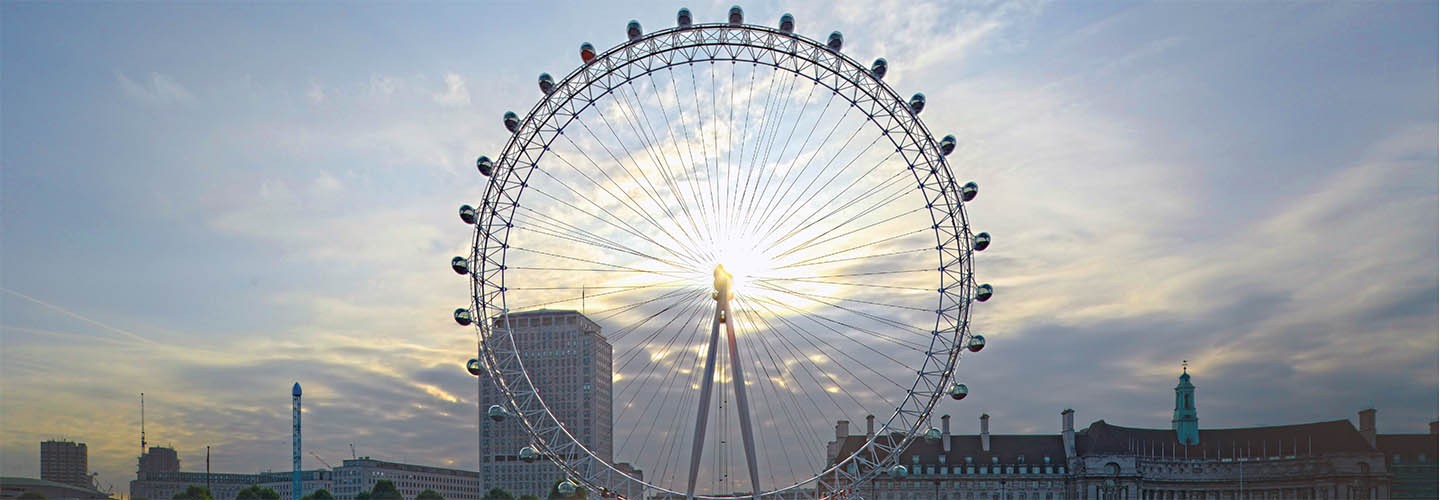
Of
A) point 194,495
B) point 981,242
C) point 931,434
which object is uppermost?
point 981,242

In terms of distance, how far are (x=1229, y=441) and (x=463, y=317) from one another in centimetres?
9839

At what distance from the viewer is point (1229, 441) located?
4906 inches

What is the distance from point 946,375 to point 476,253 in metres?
20.1

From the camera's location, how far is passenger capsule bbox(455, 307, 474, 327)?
5025cm

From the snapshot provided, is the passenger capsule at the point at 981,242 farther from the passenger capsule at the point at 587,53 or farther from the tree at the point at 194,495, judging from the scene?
the tree at the point at 194,495

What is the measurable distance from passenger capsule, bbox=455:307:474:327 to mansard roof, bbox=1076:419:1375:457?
87.4 m

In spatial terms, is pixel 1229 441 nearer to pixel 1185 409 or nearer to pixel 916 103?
pixel 1185 409

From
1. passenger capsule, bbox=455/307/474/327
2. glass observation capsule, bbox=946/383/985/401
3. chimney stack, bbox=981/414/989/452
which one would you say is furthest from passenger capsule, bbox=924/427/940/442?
chimney stack, bbox=981/414/989/452

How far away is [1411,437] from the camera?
349 feet

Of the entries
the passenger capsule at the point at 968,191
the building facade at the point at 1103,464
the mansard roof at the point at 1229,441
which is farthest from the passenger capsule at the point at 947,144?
the mansard roof at the point at 1229,441

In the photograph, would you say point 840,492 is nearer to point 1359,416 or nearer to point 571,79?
point 571,79

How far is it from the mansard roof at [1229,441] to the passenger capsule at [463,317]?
87.4 m

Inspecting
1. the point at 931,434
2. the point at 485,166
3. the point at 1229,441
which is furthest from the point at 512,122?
the point at 1229,441

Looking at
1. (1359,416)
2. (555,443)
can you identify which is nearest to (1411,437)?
(1359,416)
